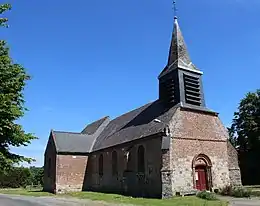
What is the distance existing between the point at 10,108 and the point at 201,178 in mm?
20282

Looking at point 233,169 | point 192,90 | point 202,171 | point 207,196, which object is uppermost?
point 192,90

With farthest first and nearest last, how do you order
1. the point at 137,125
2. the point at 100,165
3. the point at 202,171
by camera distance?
the point at 100,165 → the point at 137,125 → the point at 202,171

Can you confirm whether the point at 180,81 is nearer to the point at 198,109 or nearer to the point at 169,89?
the point at 169,89

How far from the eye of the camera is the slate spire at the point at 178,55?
30020mm

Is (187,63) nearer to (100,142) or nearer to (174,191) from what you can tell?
(174,191)

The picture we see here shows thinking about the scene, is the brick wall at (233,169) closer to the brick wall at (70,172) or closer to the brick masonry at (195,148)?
the brick masonry at (195,148)

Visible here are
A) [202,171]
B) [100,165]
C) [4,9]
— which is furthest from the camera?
[100,165]

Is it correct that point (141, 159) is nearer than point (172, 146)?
No

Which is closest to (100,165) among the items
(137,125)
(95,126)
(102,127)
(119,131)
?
(119,131)

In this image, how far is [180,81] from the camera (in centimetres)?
2867

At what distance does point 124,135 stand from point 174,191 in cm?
986

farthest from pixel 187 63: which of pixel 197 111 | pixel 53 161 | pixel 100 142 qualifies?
pixel 53 161

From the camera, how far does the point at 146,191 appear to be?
26.5m

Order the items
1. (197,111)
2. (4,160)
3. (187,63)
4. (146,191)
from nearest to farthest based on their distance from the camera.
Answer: (4,160), (146,191), (197,111), (187,63)
